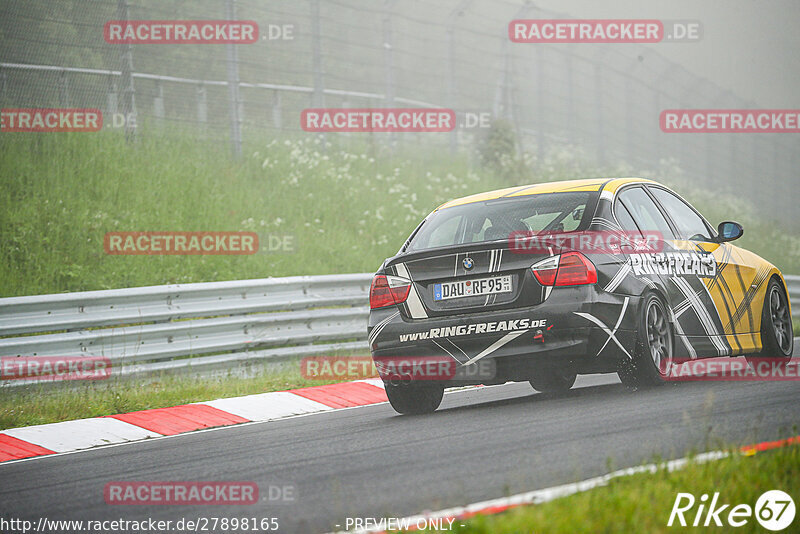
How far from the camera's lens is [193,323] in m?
9.66

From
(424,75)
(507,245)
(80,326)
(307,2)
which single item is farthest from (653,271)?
(424,75)

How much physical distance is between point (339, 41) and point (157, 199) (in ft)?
14.9

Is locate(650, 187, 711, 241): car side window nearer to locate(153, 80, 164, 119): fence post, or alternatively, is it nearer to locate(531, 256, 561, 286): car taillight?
locate(531, 256, 561, 286): car taillight

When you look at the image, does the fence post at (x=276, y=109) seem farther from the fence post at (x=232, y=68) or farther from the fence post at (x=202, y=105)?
the fence post at (x=232, y=68)

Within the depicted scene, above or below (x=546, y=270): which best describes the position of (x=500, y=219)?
above

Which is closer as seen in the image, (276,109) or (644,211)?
(644,211)

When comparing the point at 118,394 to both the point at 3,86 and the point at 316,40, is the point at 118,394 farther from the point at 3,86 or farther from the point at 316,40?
the point at 316,40

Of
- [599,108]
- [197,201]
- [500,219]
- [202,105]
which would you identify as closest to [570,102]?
[599,108]

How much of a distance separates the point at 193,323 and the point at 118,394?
1362mm

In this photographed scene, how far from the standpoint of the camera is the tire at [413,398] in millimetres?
7289

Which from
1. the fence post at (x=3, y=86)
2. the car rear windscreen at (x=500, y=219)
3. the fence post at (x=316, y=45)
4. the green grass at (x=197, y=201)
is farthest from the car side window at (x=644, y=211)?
the fence post at (x=3, y=86)

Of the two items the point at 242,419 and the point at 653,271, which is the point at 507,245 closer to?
the point at 653,271

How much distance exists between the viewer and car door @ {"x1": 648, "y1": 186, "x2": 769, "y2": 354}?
7.95 meters

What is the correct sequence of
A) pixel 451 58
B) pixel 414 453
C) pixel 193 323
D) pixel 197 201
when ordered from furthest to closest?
1. pixel 451 58
2. pixel 197 201
3. pixel 193 323
4. pixel 414 453
